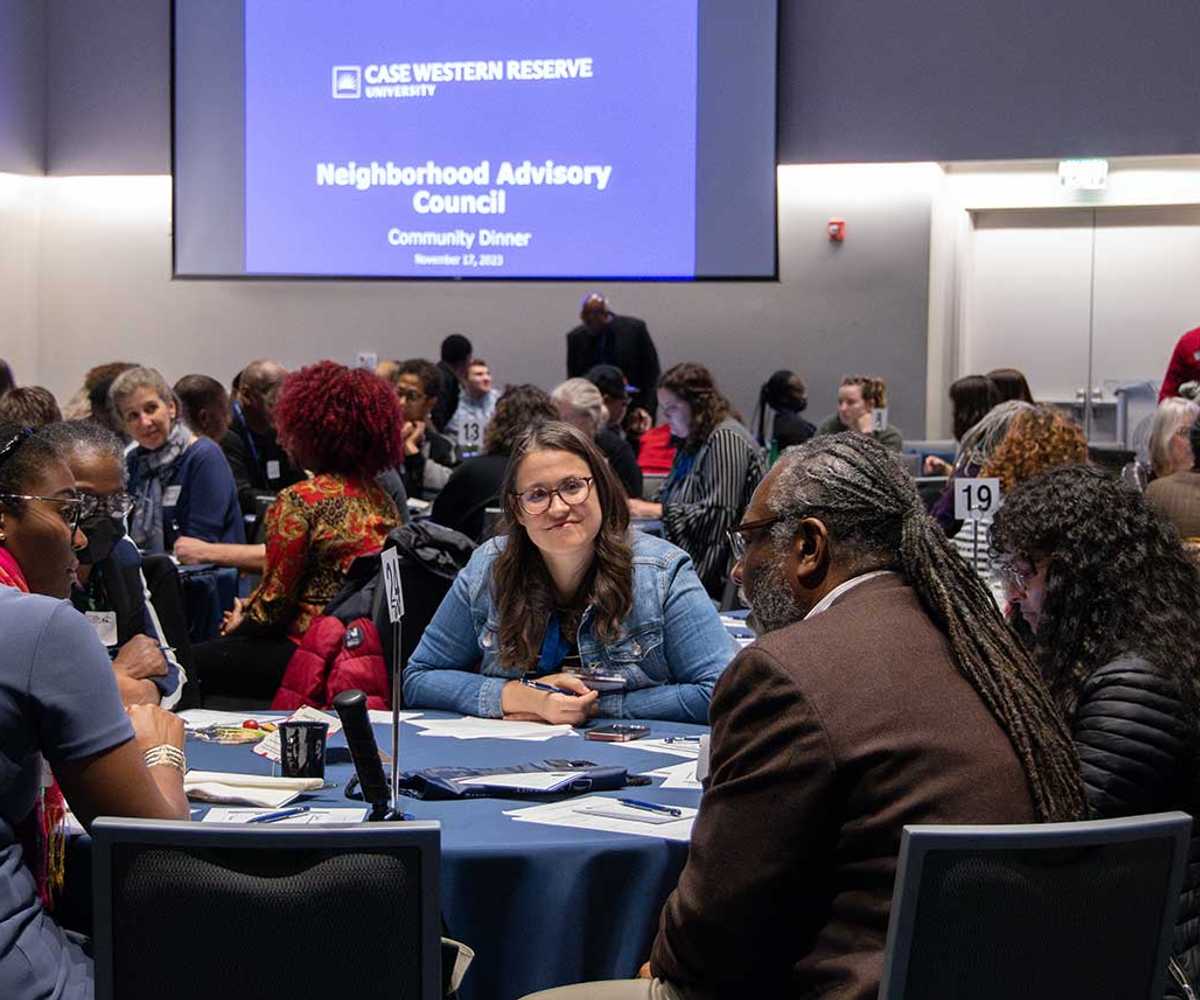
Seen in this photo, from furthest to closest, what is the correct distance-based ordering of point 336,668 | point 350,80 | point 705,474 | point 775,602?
1. point 350,80
2. point 705,474
3. point 336,668
4. point 775,602

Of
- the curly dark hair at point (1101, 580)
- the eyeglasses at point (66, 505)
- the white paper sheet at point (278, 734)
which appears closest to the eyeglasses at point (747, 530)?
the curly dark hair at point (1101, 580)

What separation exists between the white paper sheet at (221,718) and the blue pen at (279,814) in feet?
2.70

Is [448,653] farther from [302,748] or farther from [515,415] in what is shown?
[515,415]

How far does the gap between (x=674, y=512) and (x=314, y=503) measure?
223 centimetres

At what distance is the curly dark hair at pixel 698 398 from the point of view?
22.5 feet

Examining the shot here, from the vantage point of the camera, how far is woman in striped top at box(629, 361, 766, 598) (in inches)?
262

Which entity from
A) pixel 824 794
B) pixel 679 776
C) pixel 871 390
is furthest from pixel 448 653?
pixel 871 390

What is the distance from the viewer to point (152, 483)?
636 cm

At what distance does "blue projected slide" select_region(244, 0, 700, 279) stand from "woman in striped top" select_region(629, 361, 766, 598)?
13.1 ft

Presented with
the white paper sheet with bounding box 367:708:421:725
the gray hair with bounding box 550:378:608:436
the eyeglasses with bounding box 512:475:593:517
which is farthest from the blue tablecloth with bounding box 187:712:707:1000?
the gray hair with bounding box 550:378:608:436

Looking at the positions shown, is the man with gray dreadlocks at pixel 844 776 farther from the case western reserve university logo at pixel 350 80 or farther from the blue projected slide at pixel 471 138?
the case western reserve university logo at pixel 350 80

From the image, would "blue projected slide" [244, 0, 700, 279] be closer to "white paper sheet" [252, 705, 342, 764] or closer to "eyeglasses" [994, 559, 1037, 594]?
"white paper sheet" [252, 705, 342, 764]

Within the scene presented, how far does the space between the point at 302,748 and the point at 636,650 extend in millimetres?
939

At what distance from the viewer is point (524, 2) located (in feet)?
36.0
